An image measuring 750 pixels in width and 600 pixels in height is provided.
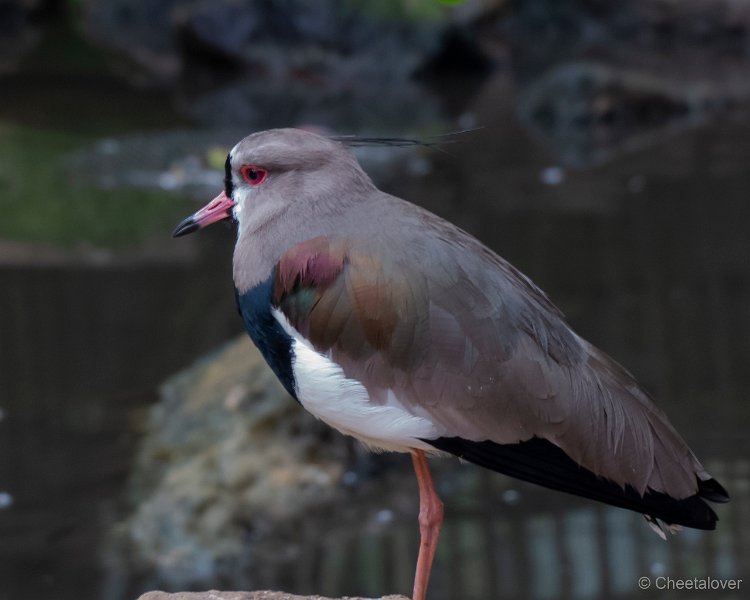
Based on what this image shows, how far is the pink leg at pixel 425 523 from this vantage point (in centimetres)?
363

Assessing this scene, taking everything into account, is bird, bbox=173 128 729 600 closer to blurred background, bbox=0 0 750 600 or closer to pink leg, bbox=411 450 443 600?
pink leg, bbox=411 450 443 600

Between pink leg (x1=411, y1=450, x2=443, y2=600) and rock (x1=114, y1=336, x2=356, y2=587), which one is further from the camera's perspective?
rock (x1=114, y1=336, x2=356, y2=587)

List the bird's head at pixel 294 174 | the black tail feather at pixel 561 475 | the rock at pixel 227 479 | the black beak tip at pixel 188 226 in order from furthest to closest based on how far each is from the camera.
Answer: the rock at pixel 227 479 → the black beak tip at pixel 188 226 → the bird's head at pixel 294 174 → the black tail feather at pixel 561 475

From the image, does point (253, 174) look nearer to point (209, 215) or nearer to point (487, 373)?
point (209, 215)

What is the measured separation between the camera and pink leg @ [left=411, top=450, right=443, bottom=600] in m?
3.63

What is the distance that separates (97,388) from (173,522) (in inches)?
65.6

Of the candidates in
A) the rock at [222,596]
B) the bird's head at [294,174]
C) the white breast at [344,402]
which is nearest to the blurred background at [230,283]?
the bird's head at [294,174]

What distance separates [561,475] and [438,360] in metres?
0.44

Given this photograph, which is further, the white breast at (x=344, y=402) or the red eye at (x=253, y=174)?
the red eye at (x=253, y=174)

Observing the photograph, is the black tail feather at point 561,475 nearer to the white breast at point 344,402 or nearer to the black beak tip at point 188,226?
the white breast at point 344,402

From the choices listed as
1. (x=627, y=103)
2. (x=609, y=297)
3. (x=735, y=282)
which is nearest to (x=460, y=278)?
(x=609, y=297)

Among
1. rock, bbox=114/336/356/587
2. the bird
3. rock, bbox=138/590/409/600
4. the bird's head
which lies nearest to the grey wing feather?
the bird

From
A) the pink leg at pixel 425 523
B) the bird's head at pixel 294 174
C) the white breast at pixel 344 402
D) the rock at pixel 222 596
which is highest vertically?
the bird's head at pixel 294 174

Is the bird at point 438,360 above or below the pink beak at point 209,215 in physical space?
below
